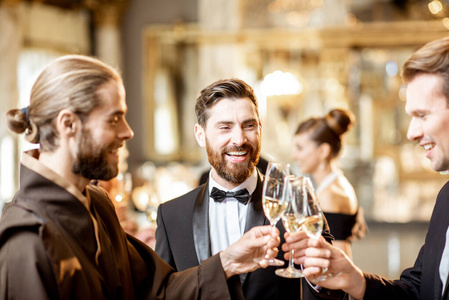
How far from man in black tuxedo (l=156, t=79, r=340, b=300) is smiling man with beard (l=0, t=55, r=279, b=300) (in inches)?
15.8

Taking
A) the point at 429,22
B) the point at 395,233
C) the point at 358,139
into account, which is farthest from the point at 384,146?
the point at 395,233

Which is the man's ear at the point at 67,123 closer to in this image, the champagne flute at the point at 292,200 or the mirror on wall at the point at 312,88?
the champagne flute at the point at 292,200

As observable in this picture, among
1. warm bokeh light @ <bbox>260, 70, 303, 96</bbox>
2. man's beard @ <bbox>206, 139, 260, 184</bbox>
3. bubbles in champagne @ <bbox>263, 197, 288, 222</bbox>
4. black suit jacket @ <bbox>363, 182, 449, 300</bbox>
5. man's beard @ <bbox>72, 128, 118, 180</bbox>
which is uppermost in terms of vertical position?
warm bokeh light @ <bbox>260, 70, 303, 96</bbox>

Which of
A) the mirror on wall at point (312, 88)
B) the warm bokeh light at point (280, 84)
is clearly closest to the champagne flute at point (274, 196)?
the mirror on wall at point (312, 88)

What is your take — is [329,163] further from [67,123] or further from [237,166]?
[67,123]

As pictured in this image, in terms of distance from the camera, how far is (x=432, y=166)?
82.4 inches

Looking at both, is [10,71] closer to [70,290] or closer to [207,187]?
[207,187]

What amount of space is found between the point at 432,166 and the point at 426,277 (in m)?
0.45

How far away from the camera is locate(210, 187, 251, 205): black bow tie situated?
8.30 feet

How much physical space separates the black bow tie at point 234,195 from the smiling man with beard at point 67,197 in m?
0.45

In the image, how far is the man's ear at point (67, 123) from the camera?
6.06 feet

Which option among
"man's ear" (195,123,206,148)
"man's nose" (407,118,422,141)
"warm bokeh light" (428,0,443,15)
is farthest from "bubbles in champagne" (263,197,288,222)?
"warm bokeh light" (428,0,443,15)

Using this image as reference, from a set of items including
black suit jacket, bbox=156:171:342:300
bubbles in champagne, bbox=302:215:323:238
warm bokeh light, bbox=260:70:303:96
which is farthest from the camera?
warm bokeh light, bbox=260:70:303:96

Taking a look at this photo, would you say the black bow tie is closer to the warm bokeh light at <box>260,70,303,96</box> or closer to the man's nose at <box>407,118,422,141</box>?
the man's nose at <box>407,118,422,141</box>
